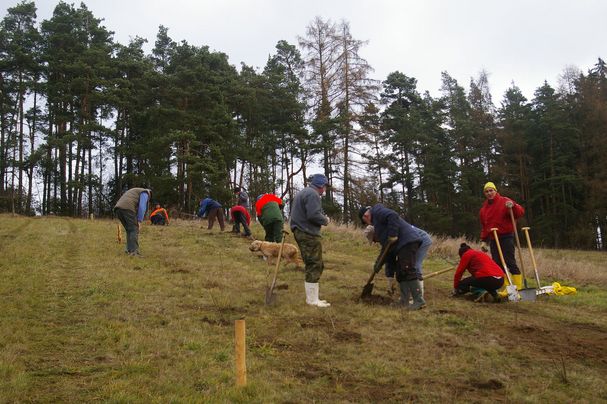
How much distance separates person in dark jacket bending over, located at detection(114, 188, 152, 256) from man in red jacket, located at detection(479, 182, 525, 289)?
305 inches

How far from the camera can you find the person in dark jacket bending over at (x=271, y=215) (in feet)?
40.0

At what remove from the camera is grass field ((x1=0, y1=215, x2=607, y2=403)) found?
401 centimetres

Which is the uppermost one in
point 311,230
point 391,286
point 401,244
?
point 311,230

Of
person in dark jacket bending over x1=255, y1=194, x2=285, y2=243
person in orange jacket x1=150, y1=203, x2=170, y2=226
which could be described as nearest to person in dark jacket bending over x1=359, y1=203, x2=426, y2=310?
person in dark jacket bending over x1=255, y1=194, x2=285, y2=243

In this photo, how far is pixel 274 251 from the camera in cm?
1076

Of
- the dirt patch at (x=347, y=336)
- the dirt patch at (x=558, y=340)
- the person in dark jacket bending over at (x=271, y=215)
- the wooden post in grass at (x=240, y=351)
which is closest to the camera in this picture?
the wooden post in grass at (x=240, y=351)

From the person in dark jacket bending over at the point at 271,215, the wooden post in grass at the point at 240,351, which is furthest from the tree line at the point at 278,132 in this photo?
the wooden post in grass at the point at 240,351

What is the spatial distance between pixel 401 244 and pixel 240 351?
4139mm

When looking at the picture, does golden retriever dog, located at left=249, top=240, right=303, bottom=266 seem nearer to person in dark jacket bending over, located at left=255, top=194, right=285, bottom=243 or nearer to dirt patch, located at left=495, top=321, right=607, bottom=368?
person in dark jacket bending over, located at left=255, top=194, right=285, bottom=243

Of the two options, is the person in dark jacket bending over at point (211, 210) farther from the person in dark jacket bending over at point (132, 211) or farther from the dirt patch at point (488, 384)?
the dirt patch at point (488, 384)

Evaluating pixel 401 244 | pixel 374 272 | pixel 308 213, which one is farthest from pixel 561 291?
pixel 308 213

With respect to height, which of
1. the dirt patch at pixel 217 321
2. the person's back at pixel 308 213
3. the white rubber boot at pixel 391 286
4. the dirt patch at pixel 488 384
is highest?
the person's back at pixel 308 213

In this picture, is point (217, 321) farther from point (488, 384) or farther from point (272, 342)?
point (488, 384)

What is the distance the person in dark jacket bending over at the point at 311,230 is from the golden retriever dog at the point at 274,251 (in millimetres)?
3426
